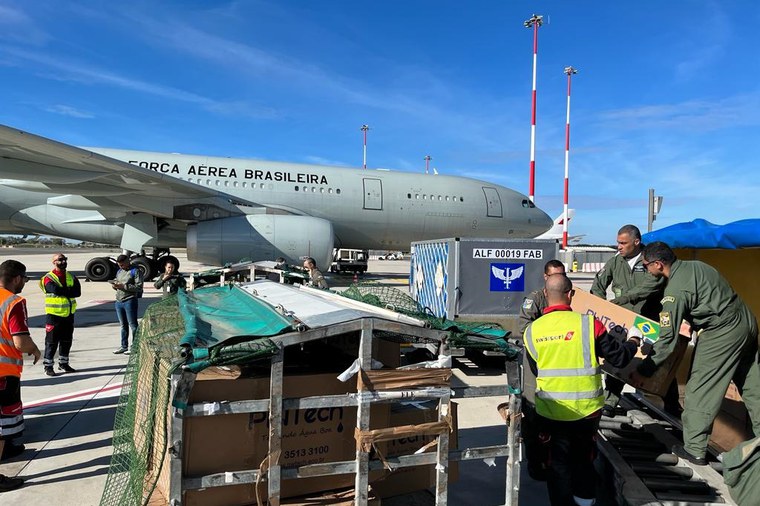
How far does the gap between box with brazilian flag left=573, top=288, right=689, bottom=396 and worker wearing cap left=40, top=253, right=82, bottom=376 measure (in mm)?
6772

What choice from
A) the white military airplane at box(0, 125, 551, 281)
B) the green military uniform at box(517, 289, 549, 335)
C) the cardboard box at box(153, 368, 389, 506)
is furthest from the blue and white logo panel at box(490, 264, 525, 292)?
the white military airplane at box(0, 125, 551, 281)

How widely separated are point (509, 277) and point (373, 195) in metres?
10.7

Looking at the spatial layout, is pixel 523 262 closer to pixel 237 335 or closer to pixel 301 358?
pixel 301 358

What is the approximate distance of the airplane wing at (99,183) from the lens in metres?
11.2

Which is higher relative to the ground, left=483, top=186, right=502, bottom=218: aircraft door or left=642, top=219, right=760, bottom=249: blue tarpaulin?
left=483, top=186, right=502, bottom=218: aircraft door

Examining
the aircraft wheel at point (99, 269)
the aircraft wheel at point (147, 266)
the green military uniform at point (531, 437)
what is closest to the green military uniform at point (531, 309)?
the green military uniform at point (531, 437)

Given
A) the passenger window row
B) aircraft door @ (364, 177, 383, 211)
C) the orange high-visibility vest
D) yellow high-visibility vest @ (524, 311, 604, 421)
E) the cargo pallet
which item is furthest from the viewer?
the passenger window row

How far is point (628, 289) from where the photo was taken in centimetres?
561

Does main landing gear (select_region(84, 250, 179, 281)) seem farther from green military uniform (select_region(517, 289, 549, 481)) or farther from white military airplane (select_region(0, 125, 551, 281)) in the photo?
green military uniform (select_region(517, 289, 549, 481))

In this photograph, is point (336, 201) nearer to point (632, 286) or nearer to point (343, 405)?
point (632, 286)

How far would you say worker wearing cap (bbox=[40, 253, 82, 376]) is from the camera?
6.93 metres

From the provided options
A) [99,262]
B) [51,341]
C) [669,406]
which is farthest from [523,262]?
[99,262]

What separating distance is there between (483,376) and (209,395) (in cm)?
549

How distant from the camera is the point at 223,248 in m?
15.9
